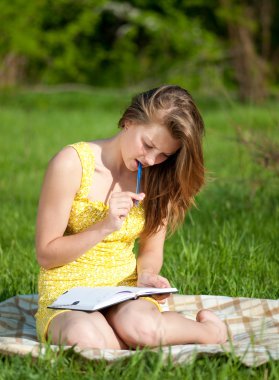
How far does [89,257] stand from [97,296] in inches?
13.0

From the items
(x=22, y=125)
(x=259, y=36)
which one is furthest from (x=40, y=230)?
(x=259, y=36)

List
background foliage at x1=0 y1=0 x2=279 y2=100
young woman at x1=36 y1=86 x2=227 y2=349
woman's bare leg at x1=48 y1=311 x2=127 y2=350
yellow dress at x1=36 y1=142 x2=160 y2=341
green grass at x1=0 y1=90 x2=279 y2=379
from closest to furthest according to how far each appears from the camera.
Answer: green grass at x1=0 y1=90 x2=279 y2=379, woman's bare leg at x1=48 y1=311 x2=127 y2=350, young woman at x1=36 y1=86 x2=227 y2=349, yellow dress at x1=36 y1=142 x2=160 y2=341, background foliage at x1=0 y1=0 x2=279 y2=100

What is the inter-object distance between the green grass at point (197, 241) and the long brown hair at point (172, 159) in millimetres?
194

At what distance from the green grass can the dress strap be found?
1.67 ft

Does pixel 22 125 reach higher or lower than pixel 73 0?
lower

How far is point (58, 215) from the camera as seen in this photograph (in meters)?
3.36

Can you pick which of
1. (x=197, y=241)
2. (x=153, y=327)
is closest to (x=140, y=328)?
(x=153, y=327)

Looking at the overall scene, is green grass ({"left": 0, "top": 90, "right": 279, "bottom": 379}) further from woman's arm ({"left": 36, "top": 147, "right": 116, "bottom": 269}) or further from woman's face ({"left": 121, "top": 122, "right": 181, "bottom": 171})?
woman's arm ({"left": 36, "top": 147, "right": 116, "bottom": 269})

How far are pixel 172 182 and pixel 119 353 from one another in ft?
2.75

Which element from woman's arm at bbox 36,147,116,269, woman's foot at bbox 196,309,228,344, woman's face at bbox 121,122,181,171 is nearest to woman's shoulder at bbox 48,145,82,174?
woman's arm at bbox 36,147,116,269

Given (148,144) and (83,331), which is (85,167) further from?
(83,331)

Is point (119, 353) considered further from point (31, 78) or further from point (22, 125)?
point (31, 78)

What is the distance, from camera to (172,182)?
3553 millimetres

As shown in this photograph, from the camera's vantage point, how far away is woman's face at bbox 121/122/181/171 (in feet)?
10.9
